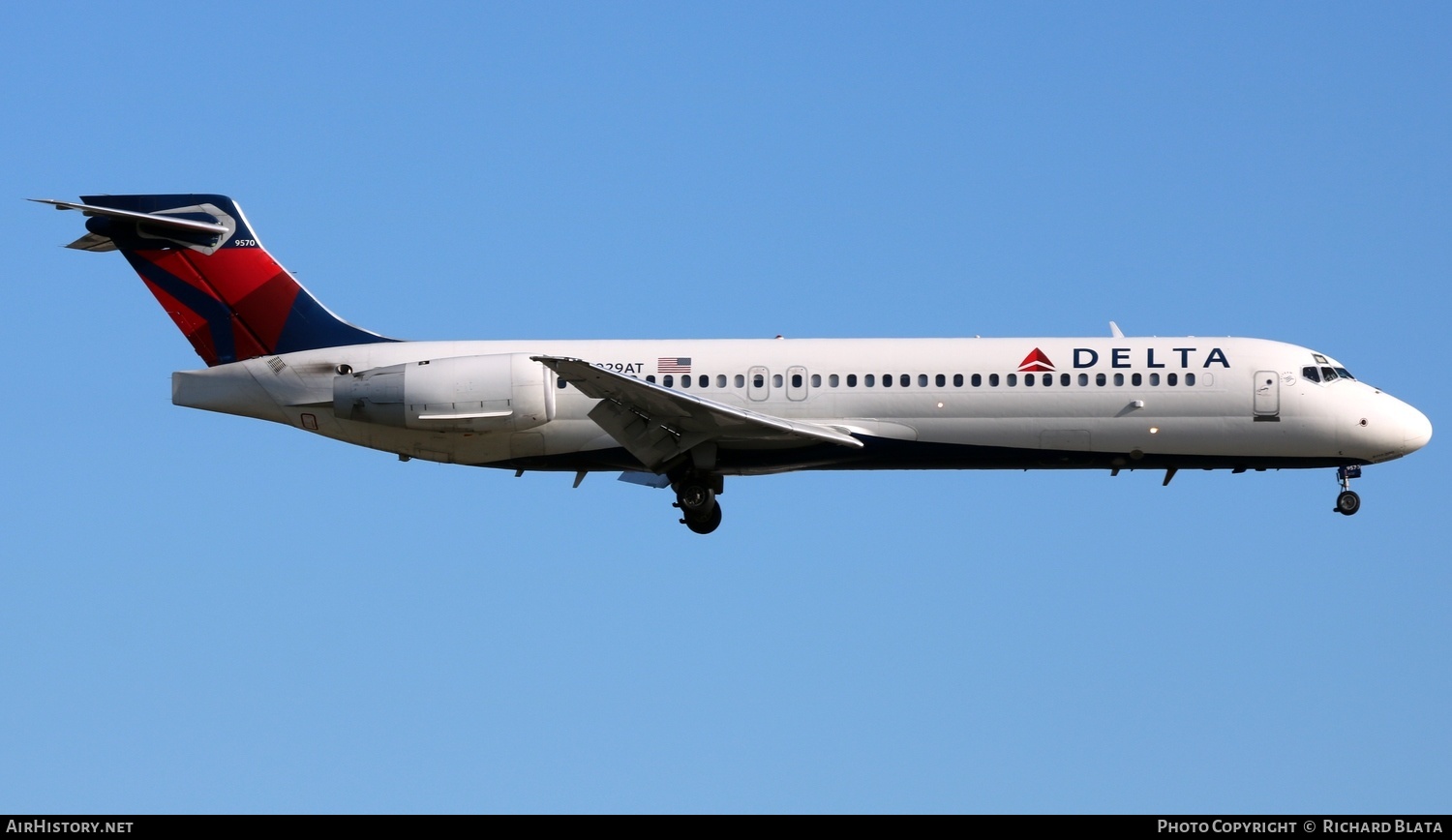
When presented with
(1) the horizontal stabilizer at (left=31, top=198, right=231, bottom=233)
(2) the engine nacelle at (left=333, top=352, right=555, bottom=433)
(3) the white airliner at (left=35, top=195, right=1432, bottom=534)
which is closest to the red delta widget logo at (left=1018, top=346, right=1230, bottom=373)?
(3) the white airliner at (left=35, top=195, right=1432, bottom=534)

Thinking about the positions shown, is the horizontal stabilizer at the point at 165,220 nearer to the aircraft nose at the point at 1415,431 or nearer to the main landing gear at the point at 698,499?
the main landing gear at the point at 698,499

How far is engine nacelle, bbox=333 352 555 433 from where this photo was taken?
33.1 meters

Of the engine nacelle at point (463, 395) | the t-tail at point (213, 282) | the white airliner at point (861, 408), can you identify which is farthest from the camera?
the t-tail at point (213, 282)

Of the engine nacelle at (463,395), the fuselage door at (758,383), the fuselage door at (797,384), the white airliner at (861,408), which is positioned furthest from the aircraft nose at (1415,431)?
the engine nacelle at (463,395)

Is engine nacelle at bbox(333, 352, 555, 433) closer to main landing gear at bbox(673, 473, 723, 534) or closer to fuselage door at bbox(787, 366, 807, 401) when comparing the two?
main landing gear at bbox(673, 473, 723, 534)

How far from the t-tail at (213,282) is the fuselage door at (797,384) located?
8338mm

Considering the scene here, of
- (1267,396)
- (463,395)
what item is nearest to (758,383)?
(463,395)

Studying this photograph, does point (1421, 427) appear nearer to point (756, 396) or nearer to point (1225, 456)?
point (1225, 456)

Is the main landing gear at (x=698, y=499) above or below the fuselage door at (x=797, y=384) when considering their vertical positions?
below

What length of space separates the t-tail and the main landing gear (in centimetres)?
697

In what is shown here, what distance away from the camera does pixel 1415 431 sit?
112 ft

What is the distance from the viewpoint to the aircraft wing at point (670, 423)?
3186cm

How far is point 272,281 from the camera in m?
36.0
